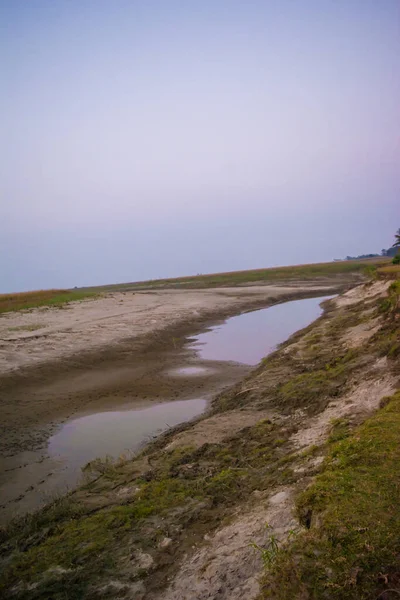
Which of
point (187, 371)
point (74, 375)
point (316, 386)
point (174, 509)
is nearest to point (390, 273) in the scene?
point (187, 371)

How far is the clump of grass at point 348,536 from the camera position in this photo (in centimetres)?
365

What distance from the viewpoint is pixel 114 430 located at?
1116cm

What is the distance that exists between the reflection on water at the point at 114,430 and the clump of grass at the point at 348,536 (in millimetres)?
5750

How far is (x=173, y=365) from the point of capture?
17.9 m

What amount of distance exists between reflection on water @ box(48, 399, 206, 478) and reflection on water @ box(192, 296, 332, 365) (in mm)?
6026

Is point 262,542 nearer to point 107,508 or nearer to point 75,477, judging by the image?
point 107,508

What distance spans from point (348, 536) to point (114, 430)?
795 cm

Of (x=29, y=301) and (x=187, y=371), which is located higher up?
(x=29, y=301)

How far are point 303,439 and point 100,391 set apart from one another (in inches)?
336

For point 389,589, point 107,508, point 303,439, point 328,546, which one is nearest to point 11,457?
point 107,508


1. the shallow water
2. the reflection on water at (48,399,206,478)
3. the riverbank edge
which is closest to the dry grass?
the shallow water

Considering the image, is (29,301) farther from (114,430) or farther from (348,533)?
(348,533)

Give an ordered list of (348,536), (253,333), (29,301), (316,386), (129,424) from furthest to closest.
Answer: (29,301), (253,333), (129,424), (316,386), (348,536)

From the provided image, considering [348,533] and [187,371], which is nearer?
[348,533]
